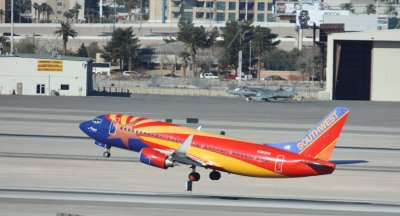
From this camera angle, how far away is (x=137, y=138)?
62594mm

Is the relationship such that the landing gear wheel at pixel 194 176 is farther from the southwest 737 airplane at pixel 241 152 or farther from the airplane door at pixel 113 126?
the airplane door at pixel 113 126

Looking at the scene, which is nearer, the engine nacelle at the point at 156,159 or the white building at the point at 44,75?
the engine nacelle at the point at 156,159

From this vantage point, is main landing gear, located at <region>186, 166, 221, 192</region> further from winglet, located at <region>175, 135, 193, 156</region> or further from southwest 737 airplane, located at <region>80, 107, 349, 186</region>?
winglet, located at <region>175, 135, 193, 156</region>

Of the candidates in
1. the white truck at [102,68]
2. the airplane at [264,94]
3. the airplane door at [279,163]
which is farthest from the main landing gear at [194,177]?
the white truck at [102,68]

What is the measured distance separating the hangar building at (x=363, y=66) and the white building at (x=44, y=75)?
38544 mm

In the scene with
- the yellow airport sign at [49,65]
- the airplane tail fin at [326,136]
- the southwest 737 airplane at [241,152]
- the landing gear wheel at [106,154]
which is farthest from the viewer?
the yellow airport sign at [49,65]

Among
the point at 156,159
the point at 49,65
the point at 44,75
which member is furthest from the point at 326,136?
the point at 44,75

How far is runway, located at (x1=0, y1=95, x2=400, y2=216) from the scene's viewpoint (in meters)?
51.5

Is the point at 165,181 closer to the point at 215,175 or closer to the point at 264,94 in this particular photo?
the point at 215,175

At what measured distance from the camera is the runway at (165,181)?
51531mm

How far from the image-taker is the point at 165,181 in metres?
59.2

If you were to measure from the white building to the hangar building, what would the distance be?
3854cm

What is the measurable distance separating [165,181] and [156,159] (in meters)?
2.57

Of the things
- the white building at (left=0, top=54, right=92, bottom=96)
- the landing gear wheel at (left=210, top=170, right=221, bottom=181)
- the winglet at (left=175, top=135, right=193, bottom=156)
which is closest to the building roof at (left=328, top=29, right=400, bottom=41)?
the white building at (left=0, top=54, right=92, bottom=96)
